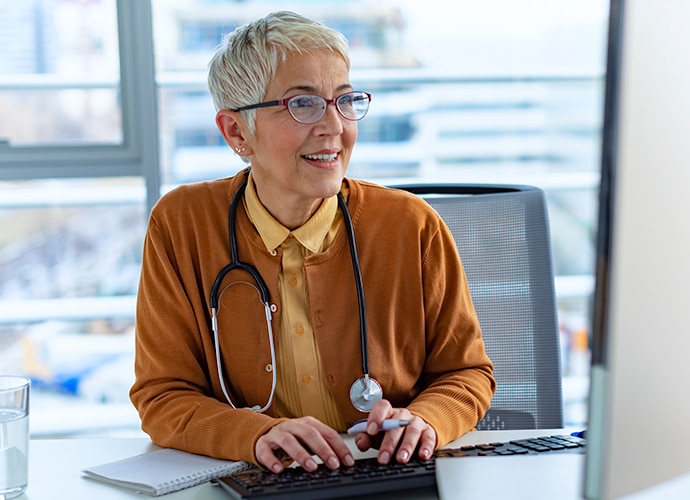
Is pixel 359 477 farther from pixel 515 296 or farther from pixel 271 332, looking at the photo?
pixel 515 296

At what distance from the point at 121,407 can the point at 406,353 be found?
1843 mm

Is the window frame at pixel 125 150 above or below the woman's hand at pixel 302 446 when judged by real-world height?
above

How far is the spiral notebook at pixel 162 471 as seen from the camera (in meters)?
1.13

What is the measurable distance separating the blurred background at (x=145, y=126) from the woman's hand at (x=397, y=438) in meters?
1.72

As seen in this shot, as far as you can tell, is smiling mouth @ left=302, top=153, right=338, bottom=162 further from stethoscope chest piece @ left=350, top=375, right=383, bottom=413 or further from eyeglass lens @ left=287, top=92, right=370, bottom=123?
stethoscope chest piece @ left=350, top=375, right=383, bottom=413

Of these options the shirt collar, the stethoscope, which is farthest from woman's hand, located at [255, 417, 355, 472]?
the shirt collar

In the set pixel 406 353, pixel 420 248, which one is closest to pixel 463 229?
pixel 420 248

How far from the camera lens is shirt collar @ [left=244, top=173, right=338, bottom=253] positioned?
1.54 meters

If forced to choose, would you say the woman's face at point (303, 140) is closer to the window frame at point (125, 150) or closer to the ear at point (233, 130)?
the ear at point (233, 130)

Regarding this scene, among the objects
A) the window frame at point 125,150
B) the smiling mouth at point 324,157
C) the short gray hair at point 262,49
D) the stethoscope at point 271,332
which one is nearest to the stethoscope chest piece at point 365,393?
the stethoscope at point 271,332

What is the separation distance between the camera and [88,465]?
1.24 metres

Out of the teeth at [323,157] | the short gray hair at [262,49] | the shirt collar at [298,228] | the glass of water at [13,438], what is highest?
the short gray hair at [262,49]

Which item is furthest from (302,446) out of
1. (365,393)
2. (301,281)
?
(301,281)

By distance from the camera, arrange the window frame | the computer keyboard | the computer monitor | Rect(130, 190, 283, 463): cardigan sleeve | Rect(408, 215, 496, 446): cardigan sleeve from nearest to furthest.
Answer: the computer monitor
the computer keyboard
Rect(130, 190, 283, 463): cardigan sleeve
Rect(408, 215, 496, 446): cardigan sleeve
the window frame
